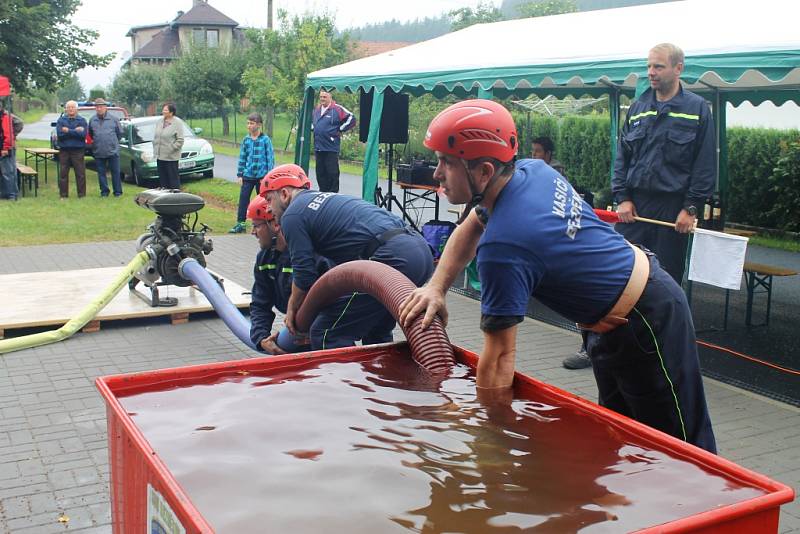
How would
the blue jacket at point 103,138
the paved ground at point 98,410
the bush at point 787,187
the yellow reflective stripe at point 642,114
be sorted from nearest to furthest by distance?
the paved ground at point 98,410
the yellow reflective stripe at point 642,114
the bush at point 787,187
the blue jacket at point 103,138

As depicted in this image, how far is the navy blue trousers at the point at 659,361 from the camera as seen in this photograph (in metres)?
3.11

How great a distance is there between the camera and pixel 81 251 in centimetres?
1203

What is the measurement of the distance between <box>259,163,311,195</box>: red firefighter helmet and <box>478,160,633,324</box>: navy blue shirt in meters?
2.66

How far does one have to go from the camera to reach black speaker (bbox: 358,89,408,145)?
1292cm

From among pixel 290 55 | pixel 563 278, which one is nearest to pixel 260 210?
pixel 563 278

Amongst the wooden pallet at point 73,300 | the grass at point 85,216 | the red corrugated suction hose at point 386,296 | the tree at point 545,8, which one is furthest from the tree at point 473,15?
the red corrugated suction hose at point 386,296

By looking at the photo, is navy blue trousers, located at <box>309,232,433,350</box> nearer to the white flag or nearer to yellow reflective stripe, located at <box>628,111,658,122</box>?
yellow reflective stripe, located at <box>628,111,658,122</box>

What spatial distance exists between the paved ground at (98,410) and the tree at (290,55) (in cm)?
2534

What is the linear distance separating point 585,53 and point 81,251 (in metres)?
7.57

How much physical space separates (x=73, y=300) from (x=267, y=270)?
3483mm

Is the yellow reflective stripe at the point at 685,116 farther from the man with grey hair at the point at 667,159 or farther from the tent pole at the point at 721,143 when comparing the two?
the tent pole at the point at 721,143

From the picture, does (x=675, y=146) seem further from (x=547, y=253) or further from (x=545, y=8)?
(x=545, y=8)

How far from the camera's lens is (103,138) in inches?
711

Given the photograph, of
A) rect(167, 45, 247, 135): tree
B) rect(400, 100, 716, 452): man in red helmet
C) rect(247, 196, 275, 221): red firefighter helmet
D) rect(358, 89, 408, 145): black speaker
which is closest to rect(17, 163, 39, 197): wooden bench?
rect(358, 89, 408, 145): black speaker
